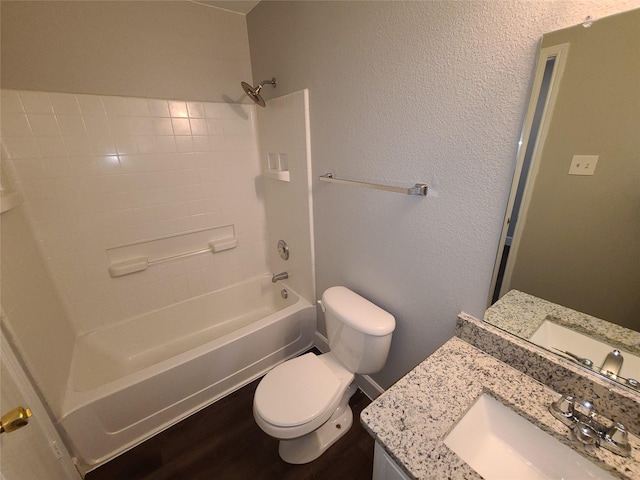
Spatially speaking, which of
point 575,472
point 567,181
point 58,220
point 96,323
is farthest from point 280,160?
point 575,472

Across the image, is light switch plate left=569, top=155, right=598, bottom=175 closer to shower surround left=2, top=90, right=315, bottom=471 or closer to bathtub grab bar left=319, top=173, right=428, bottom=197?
bathtub grab bar left=319, top=173, right=428, bottom=197

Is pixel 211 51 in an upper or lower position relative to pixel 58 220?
upper

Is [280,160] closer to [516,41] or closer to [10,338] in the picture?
[516,41]

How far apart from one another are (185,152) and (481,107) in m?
1.75

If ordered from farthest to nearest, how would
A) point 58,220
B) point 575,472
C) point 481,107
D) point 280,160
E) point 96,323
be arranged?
point 280,160 < point 96,323 < point 58,220 < point 481,107 < point 575,472

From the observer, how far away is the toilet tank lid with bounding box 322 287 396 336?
114 centimetres

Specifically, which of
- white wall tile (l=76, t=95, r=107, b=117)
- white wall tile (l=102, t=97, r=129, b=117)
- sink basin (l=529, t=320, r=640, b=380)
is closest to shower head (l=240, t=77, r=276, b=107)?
white wall tile (l=102, t=97, r=129, b=117)

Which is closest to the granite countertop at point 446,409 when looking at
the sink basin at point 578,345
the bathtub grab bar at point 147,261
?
the sink basin at point 578,345

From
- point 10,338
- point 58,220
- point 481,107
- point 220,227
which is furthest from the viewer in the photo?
point 220,227

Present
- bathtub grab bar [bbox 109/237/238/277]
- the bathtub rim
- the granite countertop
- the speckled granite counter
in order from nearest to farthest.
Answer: the granite countertop, the speckled granite counter, the bathtub rim, bathtub grab bar [bbox 109/237/238/277]

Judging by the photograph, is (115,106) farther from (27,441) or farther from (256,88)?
(27,441)

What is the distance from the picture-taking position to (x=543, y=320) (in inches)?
32.1

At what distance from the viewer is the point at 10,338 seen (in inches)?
37.1

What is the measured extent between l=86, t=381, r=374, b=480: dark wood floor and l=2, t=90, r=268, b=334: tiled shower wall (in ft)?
2.83
